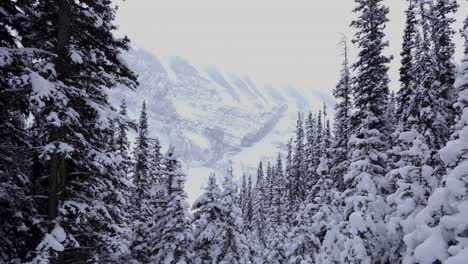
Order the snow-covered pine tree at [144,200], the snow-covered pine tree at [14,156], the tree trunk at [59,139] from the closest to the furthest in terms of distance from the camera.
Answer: the snow-covered pine tree at [14,156] → the tree trunk at [59,139] → the snow-covered pine tree at [144,200]

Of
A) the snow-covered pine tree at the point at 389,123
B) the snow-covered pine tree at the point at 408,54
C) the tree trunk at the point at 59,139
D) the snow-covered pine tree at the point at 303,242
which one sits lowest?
the snow-covered pine tree at the point at 303,242

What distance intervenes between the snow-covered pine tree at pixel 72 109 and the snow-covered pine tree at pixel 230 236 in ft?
40.9

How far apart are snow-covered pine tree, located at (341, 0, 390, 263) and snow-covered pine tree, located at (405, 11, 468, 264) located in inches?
215

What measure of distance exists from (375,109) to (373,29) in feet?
14.8

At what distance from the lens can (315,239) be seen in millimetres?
26344

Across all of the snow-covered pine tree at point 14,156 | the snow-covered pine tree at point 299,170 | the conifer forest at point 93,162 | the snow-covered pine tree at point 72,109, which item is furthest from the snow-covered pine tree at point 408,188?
the snow-covered pine tree at point 299,170

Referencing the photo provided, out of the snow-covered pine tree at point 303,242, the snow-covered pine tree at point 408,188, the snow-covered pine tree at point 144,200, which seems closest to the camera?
the snow-covered pine tree at point 408,188

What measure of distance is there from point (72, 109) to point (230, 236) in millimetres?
16033

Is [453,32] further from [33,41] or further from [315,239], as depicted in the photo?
[33,41]

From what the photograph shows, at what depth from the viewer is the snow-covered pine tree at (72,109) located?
28.8 feet

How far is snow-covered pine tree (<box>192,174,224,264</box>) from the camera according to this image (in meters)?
23.2

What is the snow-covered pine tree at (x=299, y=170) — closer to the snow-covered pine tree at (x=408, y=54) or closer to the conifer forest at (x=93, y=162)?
the snow-covered pine tree at (x=408, y=54)

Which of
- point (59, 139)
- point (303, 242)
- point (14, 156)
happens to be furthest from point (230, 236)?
point (14, 156)

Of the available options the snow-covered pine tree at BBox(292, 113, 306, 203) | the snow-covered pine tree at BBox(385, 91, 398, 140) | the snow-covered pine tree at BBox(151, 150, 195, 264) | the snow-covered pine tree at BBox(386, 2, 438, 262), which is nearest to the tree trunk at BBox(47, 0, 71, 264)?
the snow-covered pine tree at BBox(386, 2, 438, 262)
